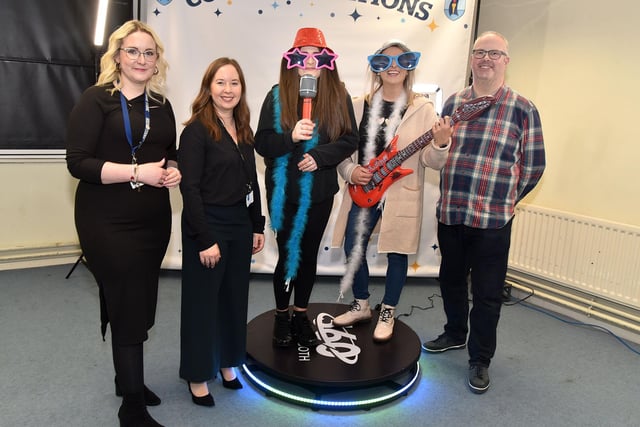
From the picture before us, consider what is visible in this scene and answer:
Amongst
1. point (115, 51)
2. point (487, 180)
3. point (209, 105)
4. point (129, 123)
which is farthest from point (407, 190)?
point (115, 51)

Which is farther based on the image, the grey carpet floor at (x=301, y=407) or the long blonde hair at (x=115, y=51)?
the grey carpet floor at (x=301, y=407)

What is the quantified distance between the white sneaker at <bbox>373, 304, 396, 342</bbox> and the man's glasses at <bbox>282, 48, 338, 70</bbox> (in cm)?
140

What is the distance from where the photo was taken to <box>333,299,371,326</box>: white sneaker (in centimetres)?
298

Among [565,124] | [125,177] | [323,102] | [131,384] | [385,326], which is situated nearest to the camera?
[125,177]

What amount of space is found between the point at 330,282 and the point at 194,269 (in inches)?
89.9

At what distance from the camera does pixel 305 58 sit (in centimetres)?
226

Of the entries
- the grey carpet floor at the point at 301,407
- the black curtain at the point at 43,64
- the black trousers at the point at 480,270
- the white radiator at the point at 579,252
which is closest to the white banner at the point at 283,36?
the black curtain at the point at 43,64

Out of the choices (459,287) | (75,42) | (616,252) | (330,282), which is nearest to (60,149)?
(75,42)

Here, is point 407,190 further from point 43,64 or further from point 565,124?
point 43,64

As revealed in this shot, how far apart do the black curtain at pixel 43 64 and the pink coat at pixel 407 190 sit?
2.63 meters

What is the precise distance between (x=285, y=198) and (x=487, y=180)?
3.32 ft

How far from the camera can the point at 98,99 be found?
1.85 meters

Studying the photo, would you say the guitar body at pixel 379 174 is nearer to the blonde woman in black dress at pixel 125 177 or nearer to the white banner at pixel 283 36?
the blonde woman in black dress at pixel 125 177

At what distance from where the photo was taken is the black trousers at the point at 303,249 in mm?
2445
